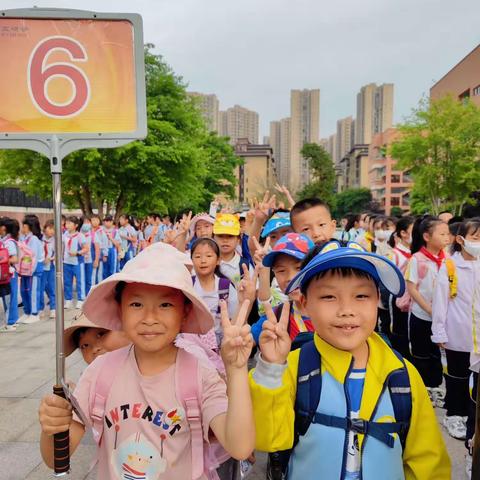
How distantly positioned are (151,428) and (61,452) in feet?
0.99

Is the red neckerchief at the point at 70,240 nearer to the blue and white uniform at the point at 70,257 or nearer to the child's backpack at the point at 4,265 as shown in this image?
the blue and white uniform at the point at 70,257

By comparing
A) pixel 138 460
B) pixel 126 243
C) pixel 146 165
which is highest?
pixel 146 165

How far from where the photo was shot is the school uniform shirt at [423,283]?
4090 mm

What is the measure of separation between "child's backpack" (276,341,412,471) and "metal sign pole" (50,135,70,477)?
0.79 m

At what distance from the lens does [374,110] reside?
129500 mm

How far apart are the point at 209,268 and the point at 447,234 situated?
2341 millimetres

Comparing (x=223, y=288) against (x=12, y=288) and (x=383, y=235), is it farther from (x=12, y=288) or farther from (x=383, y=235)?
(x=12, y=288)

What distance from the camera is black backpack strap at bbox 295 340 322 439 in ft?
4.82

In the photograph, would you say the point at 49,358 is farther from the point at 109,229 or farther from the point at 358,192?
the point at 358,192

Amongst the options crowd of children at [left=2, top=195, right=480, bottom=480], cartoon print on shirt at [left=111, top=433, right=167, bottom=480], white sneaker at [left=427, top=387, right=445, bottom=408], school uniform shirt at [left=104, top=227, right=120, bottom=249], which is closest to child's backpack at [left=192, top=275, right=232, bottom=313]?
crowd of children at [left=2, top=195, right=480, bottom=480]

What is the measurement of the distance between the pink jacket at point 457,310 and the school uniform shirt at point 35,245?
20.7 ft

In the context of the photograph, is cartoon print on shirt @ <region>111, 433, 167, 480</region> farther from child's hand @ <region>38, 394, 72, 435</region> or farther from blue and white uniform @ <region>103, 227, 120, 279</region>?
blue and white uniform @ <region>103, 227, 120, 279</region>

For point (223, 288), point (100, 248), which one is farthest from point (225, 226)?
point (100, 248)

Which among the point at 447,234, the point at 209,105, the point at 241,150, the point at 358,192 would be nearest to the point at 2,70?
the point at 447,234
